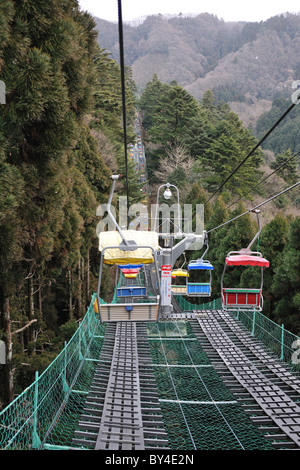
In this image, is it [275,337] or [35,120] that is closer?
[35,120]

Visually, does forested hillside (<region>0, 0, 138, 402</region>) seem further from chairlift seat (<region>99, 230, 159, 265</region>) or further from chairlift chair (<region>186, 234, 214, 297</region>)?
chairlift chair (<region>186, 234, 214, 297</region>)

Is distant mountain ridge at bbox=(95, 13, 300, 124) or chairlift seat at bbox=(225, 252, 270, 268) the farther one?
distant mountain ridge at bbox=(95, 13, 300, 124)

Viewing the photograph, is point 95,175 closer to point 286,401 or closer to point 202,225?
point 202,225

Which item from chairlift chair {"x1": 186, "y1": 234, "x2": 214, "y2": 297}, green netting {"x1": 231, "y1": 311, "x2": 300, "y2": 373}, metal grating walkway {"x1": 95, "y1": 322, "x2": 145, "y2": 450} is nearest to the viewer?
metal grating walkway {"x1": 95, "y1": 322, "x2": 145, "y2": 450}

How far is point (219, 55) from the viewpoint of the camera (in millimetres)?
77375

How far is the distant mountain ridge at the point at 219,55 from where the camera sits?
52.3m

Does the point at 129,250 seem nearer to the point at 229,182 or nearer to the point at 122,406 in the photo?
the point at 122,406

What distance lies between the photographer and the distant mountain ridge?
52344 millimetres

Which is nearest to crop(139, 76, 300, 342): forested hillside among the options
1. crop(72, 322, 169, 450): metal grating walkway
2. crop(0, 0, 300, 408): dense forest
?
crop(0, 0, 300, 408): dense forest

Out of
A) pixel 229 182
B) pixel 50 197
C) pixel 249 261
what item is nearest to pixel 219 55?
pixel 229 182

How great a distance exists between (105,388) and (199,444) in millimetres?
1507

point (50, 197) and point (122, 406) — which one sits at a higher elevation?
point (50, 197)

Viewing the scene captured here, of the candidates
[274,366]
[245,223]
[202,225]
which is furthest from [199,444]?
[202,225]
